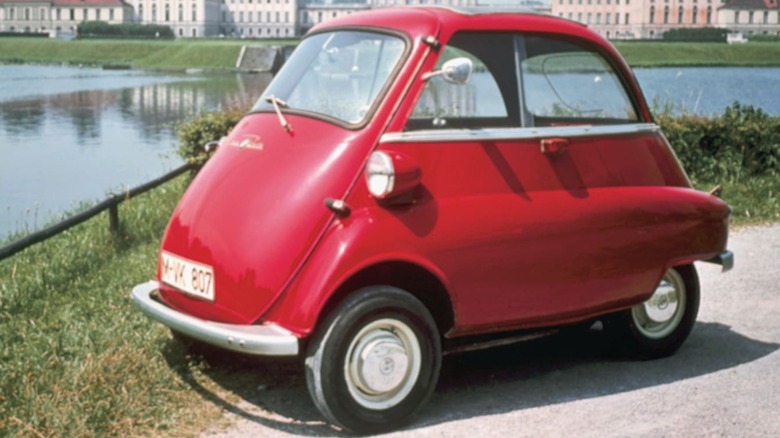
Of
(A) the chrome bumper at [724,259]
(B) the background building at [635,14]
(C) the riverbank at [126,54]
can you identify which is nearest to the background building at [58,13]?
(C) the riverbank at [126,54]

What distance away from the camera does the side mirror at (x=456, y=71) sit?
487 cm

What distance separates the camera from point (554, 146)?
17.5 feet

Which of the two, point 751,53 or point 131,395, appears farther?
point 751,53

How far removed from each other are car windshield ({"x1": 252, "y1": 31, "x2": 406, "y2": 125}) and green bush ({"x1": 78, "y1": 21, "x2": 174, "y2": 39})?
135m

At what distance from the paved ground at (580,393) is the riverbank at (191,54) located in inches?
3194

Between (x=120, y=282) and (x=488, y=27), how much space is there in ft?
11.6

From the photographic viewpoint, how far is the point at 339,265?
458 centimetres

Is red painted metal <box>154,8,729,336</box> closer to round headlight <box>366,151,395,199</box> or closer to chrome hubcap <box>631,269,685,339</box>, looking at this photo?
round headlight <box>366,151,395,199</box>

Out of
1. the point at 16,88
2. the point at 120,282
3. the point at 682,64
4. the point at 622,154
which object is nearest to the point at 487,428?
the point at 622,154

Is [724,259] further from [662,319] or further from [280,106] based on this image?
[280,106]

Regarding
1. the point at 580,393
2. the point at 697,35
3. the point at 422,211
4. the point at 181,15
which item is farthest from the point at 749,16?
the point at 422,211

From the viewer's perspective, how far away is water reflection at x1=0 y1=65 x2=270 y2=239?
15.6 meters

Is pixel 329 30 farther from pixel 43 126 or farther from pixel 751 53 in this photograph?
pixel 751 53

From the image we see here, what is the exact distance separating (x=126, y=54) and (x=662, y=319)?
98486 millimetres
